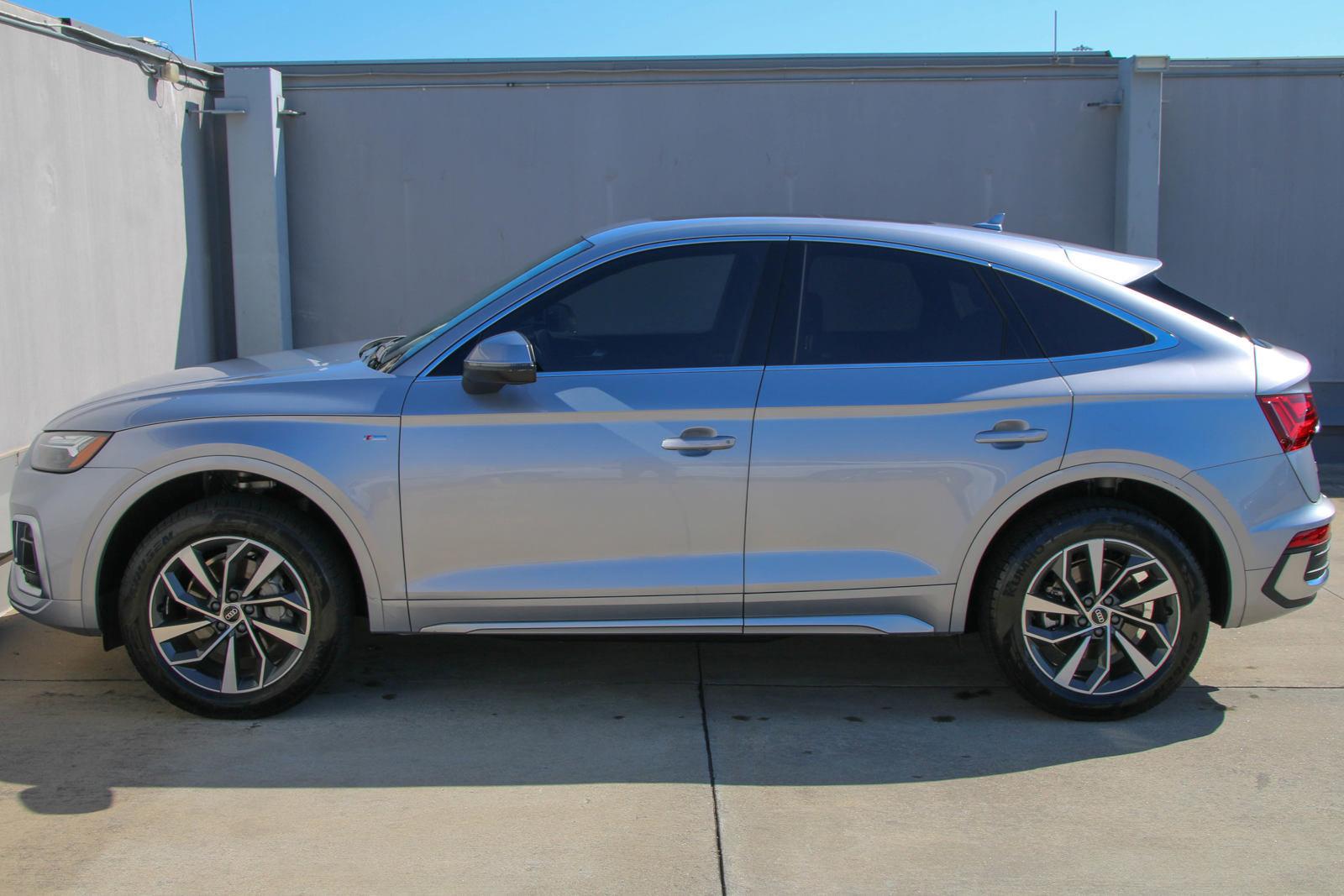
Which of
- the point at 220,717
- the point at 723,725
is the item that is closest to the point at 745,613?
the point at 723,725

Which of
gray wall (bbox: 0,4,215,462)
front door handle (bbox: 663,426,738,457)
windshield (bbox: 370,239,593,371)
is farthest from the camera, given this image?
gray wall (bbox: 0,4,215,462)

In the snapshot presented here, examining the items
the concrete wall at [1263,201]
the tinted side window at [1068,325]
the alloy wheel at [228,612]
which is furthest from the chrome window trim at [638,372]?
the concrete wall at [1263,201]

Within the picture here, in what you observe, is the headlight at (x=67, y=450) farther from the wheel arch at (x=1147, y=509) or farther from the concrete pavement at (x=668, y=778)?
the wheel arch at (x=1147, y=509)

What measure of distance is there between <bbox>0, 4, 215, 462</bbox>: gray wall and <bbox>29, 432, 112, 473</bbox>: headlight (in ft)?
6.08

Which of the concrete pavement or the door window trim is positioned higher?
the door window trim

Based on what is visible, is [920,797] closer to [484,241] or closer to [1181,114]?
[484,241]

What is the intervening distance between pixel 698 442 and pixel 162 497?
1.99 m

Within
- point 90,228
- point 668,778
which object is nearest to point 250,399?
point 668,778

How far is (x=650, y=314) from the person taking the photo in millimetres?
4664

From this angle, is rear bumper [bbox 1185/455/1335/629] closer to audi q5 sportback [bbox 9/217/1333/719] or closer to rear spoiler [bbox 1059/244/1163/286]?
audi q5 sportback [bbox 9/217/1333/719]

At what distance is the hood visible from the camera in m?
4.52

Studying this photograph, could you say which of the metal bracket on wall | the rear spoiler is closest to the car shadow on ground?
the rear spoiler

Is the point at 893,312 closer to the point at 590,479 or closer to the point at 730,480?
the point at 730,480

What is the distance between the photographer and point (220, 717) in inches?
182
